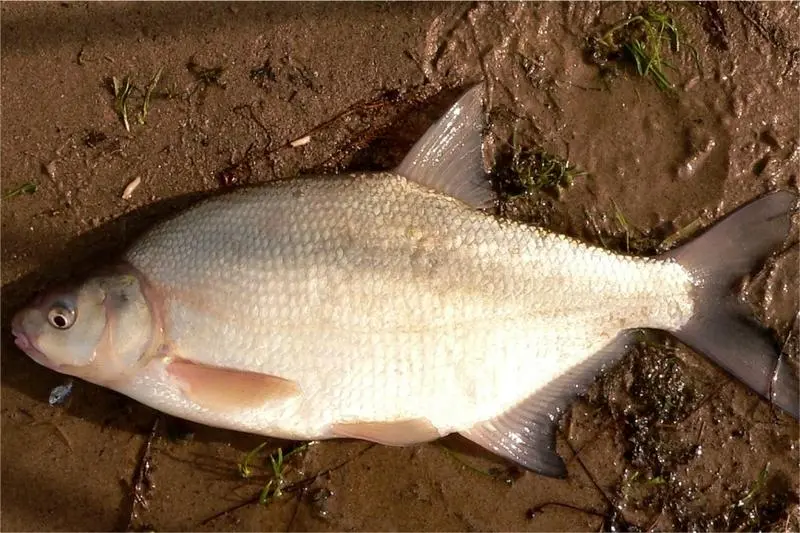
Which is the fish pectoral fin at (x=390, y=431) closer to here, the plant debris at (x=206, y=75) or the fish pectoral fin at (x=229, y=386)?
the fish pectoral fin at (x=229, y=386)

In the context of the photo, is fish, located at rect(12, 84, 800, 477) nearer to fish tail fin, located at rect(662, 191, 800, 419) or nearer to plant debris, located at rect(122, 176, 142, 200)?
fish tail fin, located at rect(662, 191, 800, 419)

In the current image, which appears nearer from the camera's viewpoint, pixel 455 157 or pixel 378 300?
pixel 378 300

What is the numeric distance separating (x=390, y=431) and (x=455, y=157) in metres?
1.06

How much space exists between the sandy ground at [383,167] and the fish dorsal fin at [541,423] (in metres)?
0.22

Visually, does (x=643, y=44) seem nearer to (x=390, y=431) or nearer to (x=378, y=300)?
(x=378, y=300)

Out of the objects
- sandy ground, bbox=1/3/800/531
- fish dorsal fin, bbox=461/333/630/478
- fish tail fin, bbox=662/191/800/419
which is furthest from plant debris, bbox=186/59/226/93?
fish tail fin, bbox=662/191/800/419

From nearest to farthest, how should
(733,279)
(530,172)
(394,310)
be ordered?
(394,310)
(733,279)
(530,172)

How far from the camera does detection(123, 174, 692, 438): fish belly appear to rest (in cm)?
229

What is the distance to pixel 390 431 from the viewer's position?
7.68ft

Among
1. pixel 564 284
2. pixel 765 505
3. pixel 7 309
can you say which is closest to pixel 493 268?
pixel 564 284

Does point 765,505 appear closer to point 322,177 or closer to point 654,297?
point 654,297

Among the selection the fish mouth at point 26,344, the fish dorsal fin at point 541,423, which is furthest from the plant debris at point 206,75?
the fish dorsal fin at point 541,423

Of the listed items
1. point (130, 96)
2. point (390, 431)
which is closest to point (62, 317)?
point (130, 96)

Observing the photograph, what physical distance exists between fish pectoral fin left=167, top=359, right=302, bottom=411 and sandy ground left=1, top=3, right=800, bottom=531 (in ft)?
1.25
